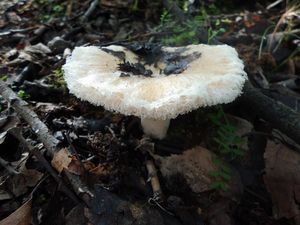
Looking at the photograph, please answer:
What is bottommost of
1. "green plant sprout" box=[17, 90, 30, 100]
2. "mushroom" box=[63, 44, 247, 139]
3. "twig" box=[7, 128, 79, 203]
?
"green plant sprout" box=[17, 90, 30, 100]

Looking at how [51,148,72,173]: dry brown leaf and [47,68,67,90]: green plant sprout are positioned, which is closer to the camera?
[51,148,72,173]: dry brown leaf

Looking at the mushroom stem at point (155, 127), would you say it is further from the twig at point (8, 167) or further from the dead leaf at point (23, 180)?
the twig at point (8, 167)

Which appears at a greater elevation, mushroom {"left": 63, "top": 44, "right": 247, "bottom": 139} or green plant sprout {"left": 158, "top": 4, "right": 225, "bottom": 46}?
mushroom {"left": 63, "top": 44, "right": 247, "bottom": 139}

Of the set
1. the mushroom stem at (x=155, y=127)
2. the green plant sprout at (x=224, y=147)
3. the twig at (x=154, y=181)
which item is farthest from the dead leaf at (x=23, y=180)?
the green plant sprout at (x=224, y=147)

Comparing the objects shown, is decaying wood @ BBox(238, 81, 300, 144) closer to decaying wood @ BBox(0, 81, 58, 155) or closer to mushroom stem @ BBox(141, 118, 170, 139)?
mushroom stem @ BBox(141, 118, 170, 139)

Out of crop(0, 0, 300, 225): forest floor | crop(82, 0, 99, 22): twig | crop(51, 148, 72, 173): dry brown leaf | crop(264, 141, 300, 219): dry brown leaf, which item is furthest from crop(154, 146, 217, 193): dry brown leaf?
crop(82, 0, 99, 22): twig

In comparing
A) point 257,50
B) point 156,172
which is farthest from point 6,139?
point 257,50

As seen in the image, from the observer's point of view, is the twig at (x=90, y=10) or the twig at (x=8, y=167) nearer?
the twig at (x=8, y=167)
